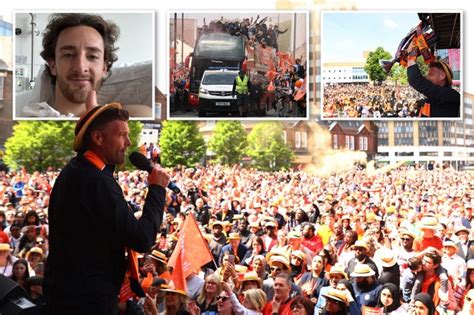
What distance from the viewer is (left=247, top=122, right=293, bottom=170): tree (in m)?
9.04

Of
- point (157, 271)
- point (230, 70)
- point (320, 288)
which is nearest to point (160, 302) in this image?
point (157, 271)

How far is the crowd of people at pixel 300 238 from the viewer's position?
690 cm

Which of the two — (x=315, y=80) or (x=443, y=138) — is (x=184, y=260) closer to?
(x=315, y=80)

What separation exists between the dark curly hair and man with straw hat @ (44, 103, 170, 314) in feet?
20.8

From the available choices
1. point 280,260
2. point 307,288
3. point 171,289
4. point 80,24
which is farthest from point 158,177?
point 80,24

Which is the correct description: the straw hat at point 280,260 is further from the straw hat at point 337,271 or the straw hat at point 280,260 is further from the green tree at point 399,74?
the green tree at point 399,74

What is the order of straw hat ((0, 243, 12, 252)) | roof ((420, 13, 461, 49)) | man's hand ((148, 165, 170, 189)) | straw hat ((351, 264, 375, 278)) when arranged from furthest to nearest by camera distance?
1. roof ((420, 13, 461, 49))
2. straw hat ((0, 243, 12, 252))
3. straw hat ((351, 264, 375, 278))
4. man's hand ((148, 165, 170, 189))

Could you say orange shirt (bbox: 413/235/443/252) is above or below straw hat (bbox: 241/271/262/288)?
above

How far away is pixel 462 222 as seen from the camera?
28.5 ft

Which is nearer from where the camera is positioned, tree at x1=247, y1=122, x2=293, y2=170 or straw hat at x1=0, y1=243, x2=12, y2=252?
straw hat at x1=0, y1=243, x2=12, y2=252

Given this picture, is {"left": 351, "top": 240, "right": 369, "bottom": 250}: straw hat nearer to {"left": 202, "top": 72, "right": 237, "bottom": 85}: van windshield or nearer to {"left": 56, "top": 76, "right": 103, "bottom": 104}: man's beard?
{"left": 202, "top": 72, "right": 237, "bottom": 85}: van windshield

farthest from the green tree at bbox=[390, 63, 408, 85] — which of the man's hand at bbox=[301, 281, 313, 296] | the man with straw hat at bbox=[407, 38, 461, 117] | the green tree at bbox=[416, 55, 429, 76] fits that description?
the man's hand at bbox=[301, 281, 313, 296]

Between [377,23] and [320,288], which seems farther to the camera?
[377,23]

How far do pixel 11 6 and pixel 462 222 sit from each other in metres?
5.13
